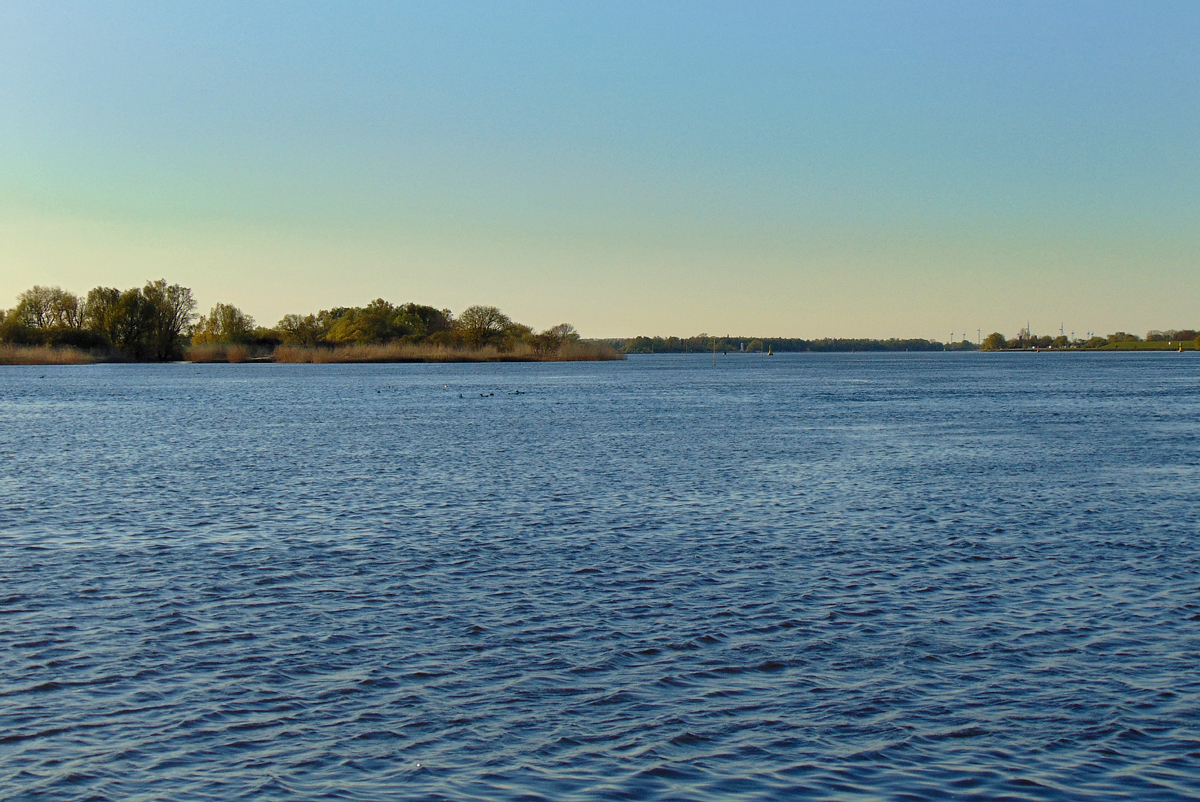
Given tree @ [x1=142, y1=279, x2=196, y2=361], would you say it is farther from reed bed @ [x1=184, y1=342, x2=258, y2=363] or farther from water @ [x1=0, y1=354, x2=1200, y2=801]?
water @ [x1=0, y1=354, x2=1200, y2=801]

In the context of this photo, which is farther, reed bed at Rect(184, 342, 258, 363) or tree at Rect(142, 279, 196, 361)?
reed bed at Rect(184, 342, 258, 363)

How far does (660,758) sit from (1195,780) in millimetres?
4110

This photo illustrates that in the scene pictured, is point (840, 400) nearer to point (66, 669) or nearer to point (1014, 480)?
point (1014, 480)

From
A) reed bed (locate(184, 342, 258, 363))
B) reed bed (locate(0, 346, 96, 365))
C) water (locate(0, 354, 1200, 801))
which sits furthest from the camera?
reed bed (locate(184, 342, 258, 363))

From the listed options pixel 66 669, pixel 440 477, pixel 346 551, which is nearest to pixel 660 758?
pixel 66 669

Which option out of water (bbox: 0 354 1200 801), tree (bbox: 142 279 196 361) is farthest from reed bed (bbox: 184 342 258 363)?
water (bbox: 0 354 1200 801)

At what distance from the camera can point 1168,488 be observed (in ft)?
83.9

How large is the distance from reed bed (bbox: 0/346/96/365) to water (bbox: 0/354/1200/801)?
502ft

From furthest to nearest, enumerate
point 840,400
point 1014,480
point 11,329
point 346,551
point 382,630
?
point 11,329 < point 840,400 < point 1014,480 < point 346,551 < point 382,630

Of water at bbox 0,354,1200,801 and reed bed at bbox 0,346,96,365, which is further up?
reed bed at bbox 0,346,96,365

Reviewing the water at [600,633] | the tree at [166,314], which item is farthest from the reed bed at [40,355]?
the water at [600,633]

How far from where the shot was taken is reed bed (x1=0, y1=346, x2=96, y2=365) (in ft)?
539

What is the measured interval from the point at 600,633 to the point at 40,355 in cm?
17614

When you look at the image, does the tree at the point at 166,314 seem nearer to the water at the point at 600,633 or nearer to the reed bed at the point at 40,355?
the reed bed at the point at 40,355
